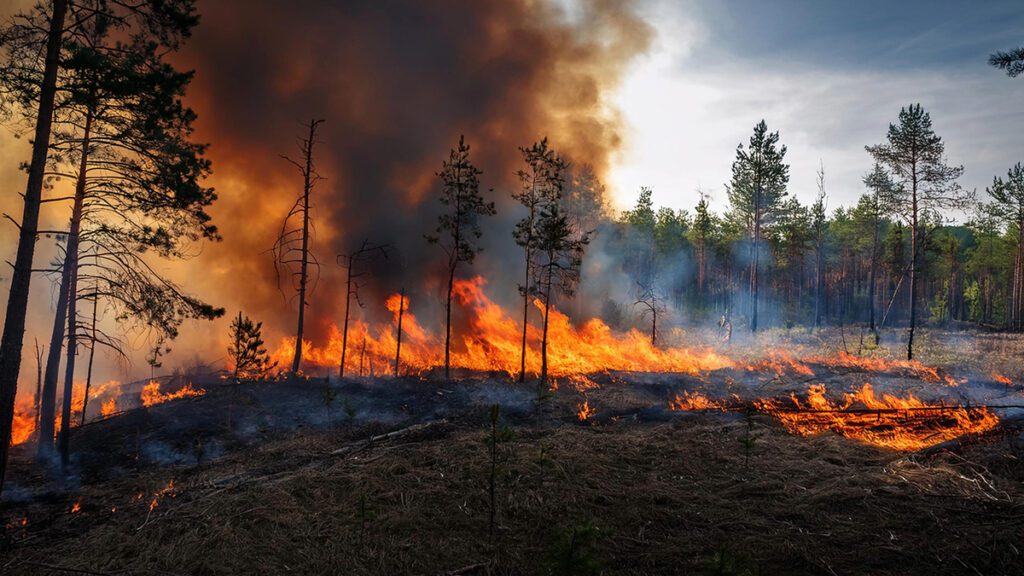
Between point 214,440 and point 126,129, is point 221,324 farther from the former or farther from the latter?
point 126,129

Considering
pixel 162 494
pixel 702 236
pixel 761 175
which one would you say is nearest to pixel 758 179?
pixel 761 175

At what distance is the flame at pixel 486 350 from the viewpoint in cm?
2644

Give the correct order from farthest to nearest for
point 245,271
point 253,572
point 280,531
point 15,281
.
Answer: point 245,271, point 15,281, point 280,531, point 253,572

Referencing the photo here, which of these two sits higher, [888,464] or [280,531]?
[888,464]

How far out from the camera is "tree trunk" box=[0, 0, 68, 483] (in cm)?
742

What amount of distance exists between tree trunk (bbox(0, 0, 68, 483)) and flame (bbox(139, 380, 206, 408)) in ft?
38.3

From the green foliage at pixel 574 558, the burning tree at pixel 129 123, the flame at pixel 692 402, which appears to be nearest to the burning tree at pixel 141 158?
the burning tree at pixel 129 123

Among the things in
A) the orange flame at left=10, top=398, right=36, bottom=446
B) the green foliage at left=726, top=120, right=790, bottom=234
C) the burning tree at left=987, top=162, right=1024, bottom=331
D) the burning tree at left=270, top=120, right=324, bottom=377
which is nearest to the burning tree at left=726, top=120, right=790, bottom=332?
the green foliage at left=726, top=120, right=790, bottom=234

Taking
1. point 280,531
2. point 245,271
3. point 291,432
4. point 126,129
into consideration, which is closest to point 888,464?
point 280,531

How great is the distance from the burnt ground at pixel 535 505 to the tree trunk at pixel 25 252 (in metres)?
1.85

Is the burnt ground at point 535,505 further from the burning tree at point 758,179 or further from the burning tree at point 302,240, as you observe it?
the burning tree at point 758,179

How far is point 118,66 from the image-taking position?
7988 mm

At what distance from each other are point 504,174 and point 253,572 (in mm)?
33230

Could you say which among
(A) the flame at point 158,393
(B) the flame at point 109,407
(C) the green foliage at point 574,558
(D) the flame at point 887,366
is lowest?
(B) the flame at point 109,407
